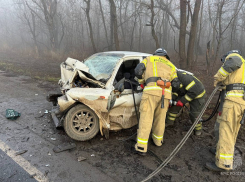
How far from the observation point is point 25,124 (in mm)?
3963

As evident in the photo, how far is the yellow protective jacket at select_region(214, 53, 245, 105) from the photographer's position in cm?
277

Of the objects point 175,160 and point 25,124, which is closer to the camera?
point 175,160

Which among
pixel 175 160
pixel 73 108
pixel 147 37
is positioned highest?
pixel 147 37

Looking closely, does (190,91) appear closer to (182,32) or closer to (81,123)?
(81,123)

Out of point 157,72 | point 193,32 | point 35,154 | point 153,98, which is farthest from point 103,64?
point 193,32

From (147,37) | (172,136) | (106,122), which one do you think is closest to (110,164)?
(106,122)

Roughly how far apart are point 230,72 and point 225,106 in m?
0.52

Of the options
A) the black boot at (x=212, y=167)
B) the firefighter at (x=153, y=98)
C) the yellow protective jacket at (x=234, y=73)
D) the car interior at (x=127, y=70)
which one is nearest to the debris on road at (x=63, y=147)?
the firefighter at (x=153, y=98)

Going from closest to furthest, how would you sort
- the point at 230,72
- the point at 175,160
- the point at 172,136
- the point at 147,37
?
the point at 230,72
the point at 175,160
the point at 172,136
the point at 147,37

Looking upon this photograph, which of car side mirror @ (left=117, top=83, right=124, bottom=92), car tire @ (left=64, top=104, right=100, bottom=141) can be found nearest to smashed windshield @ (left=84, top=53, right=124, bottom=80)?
car side mirror @ (left=117, top=83, right=124, bottom=92)

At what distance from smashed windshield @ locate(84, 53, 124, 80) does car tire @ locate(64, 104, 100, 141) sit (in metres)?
0.75

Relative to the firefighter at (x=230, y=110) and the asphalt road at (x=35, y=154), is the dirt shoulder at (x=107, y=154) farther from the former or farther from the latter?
the firefighter at (x=230, y=110)

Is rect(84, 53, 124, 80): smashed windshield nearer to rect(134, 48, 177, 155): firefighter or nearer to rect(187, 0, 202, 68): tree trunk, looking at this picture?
rect(134, 48, 177, 155): firefighter

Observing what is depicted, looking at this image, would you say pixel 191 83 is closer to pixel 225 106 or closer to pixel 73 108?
pixel 225 106
